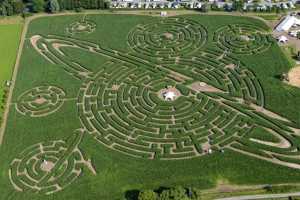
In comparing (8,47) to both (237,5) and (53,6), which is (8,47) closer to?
(53,6)

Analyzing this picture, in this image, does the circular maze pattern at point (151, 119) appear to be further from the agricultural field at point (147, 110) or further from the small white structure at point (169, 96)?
the small white structure at point (169, 96)

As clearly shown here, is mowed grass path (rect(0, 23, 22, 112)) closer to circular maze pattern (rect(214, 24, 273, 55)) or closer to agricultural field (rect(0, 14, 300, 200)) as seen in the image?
agricultural field (rect(0, 14, 300, 200))

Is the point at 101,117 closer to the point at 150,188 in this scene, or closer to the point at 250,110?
the point at 150,188

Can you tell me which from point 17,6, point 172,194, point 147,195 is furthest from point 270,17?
point 17,6

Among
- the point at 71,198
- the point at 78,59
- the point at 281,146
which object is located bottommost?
the point at 71,198

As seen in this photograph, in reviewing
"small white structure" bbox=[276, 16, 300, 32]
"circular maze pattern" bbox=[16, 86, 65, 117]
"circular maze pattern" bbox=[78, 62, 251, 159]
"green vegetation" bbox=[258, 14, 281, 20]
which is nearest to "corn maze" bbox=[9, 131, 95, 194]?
"circular maze pattern" bbox=[78, 62, 251, 159]

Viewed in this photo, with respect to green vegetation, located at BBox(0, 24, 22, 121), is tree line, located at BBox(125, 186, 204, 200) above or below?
below

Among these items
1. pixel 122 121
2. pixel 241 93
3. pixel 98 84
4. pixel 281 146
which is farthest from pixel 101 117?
pixel 281 146
